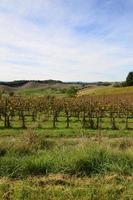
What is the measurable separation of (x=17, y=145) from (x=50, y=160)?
2.73 metres

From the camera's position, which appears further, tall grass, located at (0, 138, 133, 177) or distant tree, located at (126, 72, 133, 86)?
distant tree, located at (126, 72, 133, 86)

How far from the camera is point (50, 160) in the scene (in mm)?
9969

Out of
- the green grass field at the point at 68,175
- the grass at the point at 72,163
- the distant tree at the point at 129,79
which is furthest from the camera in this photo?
the distant tree at the point at 129,79

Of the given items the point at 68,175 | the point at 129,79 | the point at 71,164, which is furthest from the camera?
the point at 129,79

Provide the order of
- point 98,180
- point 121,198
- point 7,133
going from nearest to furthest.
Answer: point 121,198 < point 98,180 < point 7,133

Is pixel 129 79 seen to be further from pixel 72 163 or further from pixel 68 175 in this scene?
pixel 68 175

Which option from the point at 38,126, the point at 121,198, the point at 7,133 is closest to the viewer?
the point at 121,198

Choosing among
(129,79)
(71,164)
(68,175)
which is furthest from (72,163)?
(129,79)

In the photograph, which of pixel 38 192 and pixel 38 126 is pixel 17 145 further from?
pixel 38 126

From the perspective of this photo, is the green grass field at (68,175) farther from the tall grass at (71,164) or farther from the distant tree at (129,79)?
the distant tree at (129,79)

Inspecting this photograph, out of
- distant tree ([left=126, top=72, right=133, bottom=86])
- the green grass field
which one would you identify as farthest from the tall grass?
distant tree ([left=126, top=72, right=133, bottom=86])

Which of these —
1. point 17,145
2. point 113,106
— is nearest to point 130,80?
point 113,106

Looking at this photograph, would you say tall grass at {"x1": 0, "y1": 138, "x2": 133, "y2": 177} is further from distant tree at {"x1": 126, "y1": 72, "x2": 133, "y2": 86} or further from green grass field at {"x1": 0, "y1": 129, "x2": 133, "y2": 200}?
distant tree at {"x1": 126, "y1": 72, "x2": 133, "y2": 86}

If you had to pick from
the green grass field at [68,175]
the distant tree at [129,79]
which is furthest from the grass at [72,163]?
the distant tree at [129,79]
